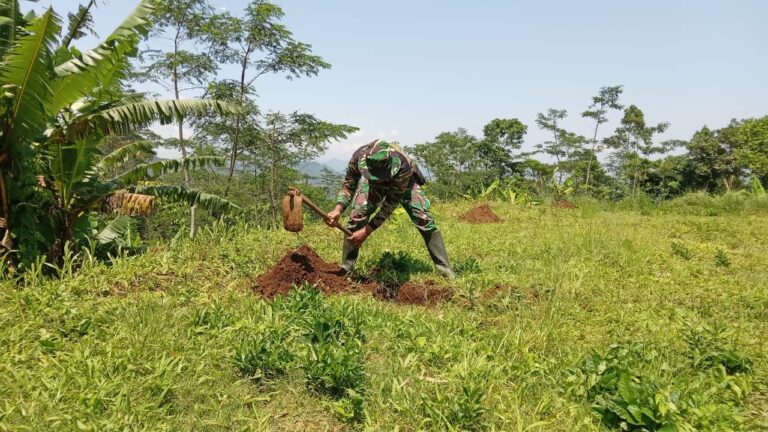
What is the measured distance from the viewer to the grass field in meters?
2.27

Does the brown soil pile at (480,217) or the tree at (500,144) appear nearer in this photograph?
A: the brown soil pile at (480,217)

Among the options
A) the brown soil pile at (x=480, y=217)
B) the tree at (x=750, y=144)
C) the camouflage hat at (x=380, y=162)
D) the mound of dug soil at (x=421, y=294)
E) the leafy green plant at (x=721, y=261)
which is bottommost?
the mound of dug soil at (x=421, y=294)

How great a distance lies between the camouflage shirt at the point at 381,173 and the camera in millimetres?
4566

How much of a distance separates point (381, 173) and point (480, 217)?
5.46 metres

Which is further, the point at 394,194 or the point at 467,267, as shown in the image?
the point at 467,267

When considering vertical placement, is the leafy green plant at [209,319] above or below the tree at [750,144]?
below

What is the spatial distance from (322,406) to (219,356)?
A: 791 millimetres

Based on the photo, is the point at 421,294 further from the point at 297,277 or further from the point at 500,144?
the point at 500,144

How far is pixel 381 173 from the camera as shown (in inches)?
182

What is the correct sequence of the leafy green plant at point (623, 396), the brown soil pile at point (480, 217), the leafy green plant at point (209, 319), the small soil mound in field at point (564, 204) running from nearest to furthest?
the leafy green plant at point (623, 396) < the leafy green plant at point (209, 319) < the brown soil pile at point (480, 217) < the small soil mound in field at point (564, 204)

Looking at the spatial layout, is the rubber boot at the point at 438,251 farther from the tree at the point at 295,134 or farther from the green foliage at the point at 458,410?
the tree at the point at 295,134

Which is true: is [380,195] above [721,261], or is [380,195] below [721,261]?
above

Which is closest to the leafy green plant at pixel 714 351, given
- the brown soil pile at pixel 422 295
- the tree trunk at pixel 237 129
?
the brown soil pile at pixel 422 295

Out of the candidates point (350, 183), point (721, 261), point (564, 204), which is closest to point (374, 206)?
point (350, 183)
